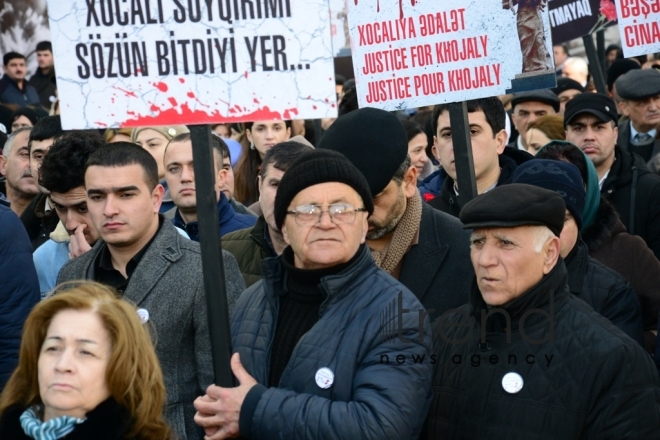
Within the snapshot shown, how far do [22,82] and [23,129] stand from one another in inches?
274

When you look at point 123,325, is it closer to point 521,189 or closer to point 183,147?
point 521,189

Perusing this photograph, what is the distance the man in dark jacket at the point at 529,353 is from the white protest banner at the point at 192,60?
0.78 meters

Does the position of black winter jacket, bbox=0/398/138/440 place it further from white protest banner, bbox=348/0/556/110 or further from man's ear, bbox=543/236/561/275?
white protest banner, bbox=348/0/556/110

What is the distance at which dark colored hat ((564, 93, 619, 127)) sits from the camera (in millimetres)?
6910

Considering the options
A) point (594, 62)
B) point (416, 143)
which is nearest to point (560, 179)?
point (416, 143)

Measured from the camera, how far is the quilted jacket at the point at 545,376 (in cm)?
359

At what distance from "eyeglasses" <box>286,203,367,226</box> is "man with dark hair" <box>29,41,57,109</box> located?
1158cm

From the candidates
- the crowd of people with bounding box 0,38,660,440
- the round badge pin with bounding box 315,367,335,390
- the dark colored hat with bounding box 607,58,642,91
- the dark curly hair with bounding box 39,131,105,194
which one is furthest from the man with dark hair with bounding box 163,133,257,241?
Result: the dark colored hat with bounding box 607,58,642,91

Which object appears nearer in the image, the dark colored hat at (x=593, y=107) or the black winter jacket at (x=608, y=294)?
the black winter jacket at (x=608, y=294)

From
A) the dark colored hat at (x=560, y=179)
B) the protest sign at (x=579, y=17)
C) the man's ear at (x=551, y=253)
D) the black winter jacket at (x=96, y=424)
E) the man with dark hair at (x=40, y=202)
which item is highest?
the protest sign at (x=579, y=17)

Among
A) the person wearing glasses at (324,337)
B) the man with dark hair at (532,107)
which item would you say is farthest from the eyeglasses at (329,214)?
the man with dark hair at (532,107)

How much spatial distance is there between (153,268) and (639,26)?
3.02 metres

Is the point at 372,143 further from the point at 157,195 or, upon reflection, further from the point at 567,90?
the point at 567,90

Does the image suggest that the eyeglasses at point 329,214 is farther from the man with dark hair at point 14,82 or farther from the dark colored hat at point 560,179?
the man with dark hair at point 14,82
